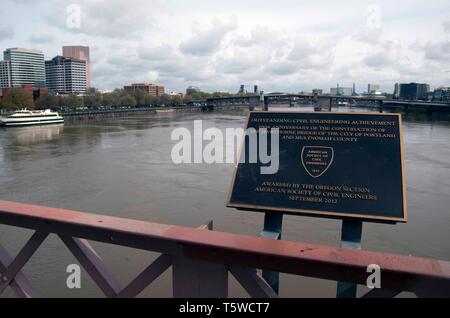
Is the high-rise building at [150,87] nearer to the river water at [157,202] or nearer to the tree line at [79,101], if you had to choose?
the tree line at [79,101]

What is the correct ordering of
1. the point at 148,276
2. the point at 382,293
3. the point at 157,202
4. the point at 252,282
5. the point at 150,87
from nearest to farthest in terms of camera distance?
the point at 382,293
the point at 252,282
the point at 148,276
the point at 157,202
the point at 150,87

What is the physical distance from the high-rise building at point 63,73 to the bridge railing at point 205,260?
486 ft

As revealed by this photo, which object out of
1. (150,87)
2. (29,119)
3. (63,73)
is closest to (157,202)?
(29,119)

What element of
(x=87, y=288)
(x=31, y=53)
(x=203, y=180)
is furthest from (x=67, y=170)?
(x=31, y=53)

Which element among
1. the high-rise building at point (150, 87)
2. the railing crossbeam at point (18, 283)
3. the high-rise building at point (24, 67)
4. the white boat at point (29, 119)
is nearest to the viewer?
the railing crossbeam at point (18, 283)

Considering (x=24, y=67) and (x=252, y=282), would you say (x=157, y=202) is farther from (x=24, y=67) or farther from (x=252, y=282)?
(x=24, y=67)

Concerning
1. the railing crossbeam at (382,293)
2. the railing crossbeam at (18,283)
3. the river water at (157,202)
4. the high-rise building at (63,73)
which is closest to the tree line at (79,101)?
the high-rise building at (63,73)

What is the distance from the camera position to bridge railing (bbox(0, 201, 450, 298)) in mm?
1970

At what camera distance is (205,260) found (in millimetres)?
2252

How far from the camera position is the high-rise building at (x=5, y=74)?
5020 inches

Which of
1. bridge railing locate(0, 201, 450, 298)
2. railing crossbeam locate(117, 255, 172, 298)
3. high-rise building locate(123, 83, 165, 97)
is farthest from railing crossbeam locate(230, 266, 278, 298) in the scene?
high-rise building locate(123, 83, 165, 97)

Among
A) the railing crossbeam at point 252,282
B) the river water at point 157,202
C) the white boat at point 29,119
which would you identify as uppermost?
the railing crossbeam at point 252,282

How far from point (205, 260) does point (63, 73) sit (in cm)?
15518

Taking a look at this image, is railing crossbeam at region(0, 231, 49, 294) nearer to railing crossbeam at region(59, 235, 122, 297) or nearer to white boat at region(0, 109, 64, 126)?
railing crossbeam at region(59, 235, 122, 297)
